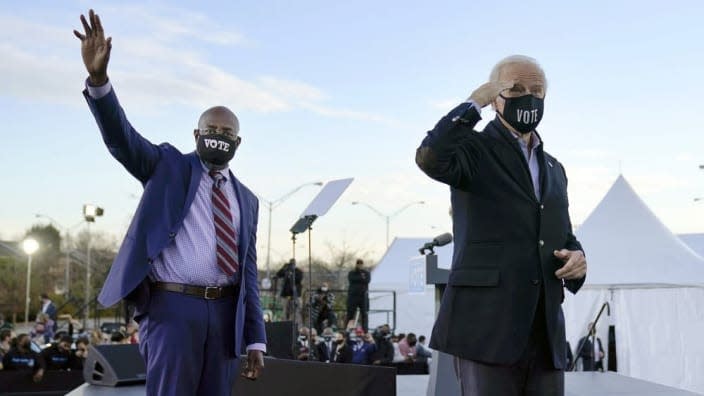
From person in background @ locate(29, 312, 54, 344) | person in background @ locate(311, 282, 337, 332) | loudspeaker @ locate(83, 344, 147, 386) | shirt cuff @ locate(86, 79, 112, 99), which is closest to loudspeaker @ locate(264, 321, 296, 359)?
loudspeaker @ locate(83, 344, 147, 386)

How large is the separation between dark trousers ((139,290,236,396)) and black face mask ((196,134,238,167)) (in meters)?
0.64

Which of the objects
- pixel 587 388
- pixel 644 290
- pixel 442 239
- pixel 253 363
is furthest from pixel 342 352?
pixel 253 363

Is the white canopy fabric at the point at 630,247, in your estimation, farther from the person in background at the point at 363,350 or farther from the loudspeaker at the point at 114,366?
the loudspeaker at the point at 114,366

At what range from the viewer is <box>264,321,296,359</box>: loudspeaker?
8086mm

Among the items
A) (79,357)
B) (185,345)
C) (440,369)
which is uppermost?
(185,345)

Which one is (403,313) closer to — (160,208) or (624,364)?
(624,364)

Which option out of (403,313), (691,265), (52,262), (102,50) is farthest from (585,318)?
(52,262)

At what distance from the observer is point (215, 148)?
355 centimetres

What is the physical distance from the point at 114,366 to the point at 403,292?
57.6 feet

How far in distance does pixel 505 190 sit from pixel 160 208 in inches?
61.9

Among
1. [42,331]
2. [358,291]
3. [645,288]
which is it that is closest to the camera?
[645,288]

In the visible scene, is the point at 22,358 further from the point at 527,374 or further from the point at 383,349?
A: the point at 527,374

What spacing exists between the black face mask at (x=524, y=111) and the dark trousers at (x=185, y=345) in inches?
61.3

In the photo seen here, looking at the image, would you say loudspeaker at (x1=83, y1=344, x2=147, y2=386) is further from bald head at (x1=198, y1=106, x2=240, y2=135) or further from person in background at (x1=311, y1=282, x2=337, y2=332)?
person in background at (x1=311, y1=282, x2=337, y2=332)
